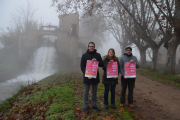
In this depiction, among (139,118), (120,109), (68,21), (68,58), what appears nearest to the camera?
(139,118)

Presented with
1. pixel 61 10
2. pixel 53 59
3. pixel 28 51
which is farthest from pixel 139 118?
pixel 28 51

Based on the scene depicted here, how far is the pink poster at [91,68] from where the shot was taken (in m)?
4.64

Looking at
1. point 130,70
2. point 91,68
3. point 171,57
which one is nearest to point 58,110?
point 91,68

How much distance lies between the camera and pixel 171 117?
15.4 ft

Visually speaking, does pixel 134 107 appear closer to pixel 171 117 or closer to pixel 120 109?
pixel 120 109

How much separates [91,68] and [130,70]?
1.50 metres

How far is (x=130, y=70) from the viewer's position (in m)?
5.09

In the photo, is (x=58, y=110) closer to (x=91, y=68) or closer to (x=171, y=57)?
(x=91, y=68)

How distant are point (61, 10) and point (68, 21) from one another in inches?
930

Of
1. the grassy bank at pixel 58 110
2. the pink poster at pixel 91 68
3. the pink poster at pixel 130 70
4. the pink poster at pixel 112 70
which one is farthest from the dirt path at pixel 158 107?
the pink poster at pixel 91 68

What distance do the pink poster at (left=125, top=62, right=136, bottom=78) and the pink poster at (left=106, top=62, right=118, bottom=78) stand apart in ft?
1.47

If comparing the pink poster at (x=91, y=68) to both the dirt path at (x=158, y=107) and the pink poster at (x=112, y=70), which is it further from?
the dirt path at (x=158, y=107)

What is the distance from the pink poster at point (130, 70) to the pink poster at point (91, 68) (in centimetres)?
123

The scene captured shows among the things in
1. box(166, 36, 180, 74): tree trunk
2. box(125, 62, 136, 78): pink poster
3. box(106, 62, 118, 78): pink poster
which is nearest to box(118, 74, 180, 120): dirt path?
box(125, 62, 136, 78): pink poster
